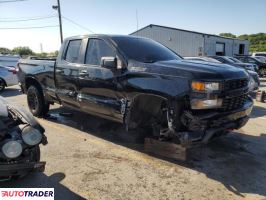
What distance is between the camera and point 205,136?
446 cm

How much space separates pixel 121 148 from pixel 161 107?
1.17m

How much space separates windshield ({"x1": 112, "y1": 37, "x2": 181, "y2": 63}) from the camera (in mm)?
5512

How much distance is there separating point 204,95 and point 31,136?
90.2 inches

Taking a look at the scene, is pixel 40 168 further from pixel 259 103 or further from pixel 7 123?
pixel 259 103

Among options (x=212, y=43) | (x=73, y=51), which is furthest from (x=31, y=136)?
(x=212, y=43)

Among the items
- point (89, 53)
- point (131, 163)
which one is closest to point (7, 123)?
point (131, 163)

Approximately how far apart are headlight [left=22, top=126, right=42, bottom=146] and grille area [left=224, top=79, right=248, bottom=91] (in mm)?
2612

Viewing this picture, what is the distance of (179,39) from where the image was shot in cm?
3322

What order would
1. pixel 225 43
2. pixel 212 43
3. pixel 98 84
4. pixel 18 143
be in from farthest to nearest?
pixel 225 43 → pixel 212 43 → pixel 98 84 → pixel 18 143

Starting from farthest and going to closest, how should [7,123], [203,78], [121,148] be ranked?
[121,148], [203,78], [7,123]

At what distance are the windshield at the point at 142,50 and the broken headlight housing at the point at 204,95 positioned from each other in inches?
49.1

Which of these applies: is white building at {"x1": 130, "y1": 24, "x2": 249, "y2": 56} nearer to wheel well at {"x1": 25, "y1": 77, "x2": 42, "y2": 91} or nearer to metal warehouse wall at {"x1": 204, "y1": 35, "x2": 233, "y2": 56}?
metal warehouse wall at {"x1": 204, "y1": 35, "x2": 233, "y2": 56}

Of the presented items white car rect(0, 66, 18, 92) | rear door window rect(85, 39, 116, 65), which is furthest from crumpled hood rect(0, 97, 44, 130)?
white car rect(0, 66, 18, 92)

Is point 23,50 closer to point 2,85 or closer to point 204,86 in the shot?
point 2,85
